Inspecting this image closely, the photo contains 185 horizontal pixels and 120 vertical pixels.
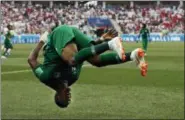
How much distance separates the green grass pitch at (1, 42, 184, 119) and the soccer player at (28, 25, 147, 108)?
12.6ft

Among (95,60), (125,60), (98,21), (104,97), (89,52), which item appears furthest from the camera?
(98,21)

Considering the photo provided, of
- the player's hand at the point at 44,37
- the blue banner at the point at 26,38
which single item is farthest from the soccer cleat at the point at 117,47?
the blue banner at the point at 26,38

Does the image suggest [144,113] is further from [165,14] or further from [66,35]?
[165,14]

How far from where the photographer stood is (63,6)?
62.6 m

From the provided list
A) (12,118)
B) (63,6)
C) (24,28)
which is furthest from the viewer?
(63,6)

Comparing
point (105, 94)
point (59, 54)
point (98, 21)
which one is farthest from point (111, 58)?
point (98, 21)

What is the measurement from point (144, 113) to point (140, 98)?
215cm

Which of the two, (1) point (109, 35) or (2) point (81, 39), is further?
(2) point (81, 39)

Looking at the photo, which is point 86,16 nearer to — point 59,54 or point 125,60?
point 59,54

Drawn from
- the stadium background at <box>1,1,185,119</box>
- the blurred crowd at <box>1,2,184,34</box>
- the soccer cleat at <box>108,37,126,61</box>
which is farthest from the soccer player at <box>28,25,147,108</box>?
the blurred crowd at <box>1,2,184,34</box>

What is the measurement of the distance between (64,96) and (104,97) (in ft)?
23.0

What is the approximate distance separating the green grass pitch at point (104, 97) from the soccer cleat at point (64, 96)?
156 inches

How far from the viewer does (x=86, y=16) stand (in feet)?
205

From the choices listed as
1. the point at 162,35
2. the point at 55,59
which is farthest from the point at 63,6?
the point at 55,59
